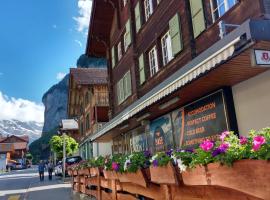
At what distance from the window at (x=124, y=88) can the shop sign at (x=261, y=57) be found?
1244cm

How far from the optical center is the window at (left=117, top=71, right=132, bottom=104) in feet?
60.9

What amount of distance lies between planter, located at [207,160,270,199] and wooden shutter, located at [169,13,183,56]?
8.89 meters

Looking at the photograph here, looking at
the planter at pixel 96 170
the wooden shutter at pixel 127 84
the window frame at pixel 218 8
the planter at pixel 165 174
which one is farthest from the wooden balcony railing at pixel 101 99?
the planter at pixel 165 174

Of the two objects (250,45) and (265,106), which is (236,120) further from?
(250,45)

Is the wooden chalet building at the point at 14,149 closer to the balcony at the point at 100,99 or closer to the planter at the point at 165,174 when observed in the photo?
the balcony at the point at 100,99

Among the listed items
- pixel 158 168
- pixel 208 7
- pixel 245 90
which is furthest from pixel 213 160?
pixel 208 7

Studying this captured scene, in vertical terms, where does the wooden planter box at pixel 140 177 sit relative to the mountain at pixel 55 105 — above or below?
below

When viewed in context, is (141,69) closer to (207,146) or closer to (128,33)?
(128,33)

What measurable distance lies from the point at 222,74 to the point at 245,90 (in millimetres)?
1128

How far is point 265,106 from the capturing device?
7871mm

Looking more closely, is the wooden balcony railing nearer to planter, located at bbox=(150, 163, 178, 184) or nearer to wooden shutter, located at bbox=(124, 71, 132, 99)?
wooden shutter, located at bbox=(124, 71, 132, 99)

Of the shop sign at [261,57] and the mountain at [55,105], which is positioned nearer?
the shop sign at [261,57]

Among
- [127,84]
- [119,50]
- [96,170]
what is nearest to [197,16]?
[96,170]

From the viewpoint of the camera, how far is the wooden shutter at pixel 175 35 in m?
12.0
